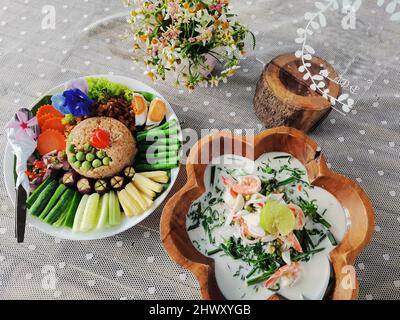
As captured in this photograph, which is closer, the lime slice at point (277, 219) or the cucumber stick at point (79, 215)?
the lime slice at point (277, 219)

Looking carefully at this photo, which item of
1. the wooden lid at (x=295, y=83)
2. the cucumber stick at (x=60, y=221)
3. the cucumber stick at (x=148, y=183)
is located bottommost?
the cucumber stick at (x=60, y=221)

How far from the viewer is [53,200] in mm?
1129

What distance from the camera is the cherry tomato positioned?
1160 mm

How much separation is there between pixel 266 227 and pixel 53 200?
24.2 inches

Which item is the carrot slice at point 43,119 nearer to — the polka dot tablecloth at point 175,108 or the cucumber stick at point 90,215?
the polka dot tablecloth at point 175,108

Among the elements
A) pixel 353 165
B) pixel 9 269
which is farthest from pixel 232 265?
pixel 9 269

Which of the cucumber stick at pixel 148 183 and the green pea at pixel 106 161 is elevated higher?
the green pea at pixel 106 161

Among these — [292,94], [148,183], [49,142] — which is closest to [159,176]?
[148,183]

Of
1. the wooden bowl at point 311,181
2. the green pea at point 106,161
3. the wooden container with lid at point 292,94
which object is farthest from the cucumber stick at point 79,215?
the wooden container with lid at point 292,94

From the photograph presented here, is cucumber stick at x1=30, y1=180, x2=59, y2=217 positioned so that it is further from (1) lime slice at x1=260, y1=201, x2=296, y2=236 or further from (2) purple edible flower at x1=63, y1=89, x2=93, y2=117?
(1) lime slice at x1=260, y1=201, x2=296, y2=236

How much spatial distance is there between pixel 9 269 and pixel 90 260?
0.24m

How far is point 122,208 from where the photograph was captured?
114 centimetres

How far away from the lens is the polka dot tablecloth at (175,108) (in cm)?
111

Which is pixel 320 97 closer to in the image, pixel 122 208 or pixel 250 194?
pixel 250 194
